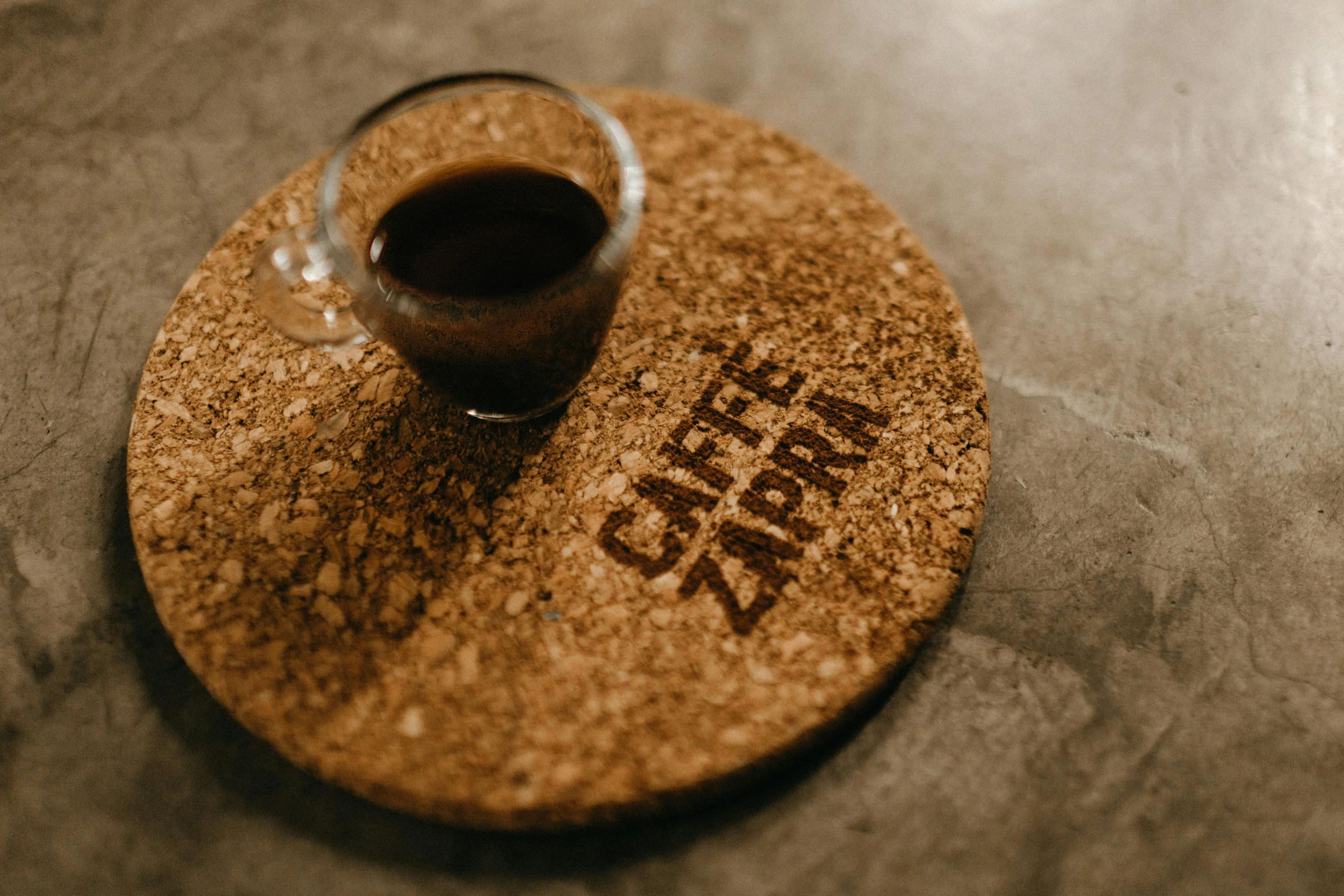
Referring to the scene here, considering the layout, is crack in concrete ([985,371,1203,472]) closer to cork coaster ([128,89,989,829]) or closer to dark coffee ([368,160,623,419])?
cork coaster ([128,89,989,829])

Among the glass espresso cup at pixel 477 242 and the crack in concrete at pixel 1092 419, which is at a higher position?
the glass espresso cup at pixel 477 242

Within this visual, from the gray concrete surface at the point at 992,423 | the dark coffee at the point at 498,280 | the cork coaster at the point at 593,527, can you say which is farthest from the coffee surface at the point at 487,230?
the gray concrete surface at the point at 992,423

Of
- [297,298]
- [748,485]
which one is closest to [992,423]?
[748,485]

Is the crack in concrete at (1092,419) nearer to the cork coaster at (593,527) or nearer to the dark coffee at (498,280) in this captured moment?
the cork coaster at (593,527)

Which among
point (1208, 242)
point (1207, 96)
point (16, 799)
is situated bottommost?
point (16, 799)

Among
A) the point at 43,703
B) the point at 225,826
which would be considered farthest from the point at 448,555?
the point at 43,703

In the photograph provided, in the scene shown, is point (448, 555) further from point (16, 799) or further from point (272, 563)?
point (16, 799)

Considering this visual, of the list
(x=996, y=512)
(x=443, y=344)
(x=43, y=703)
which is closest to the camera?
(x=443, y=344)

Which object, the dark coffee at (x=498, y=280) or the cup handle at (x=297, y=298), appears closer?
the dark coffee at (x=498, y=280)
